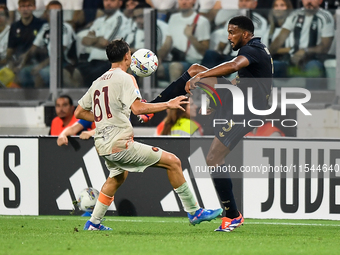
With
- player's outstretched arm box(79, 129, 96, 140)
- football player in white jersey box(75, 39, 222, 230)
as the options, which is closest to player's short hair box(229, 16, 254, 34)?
football player in white jersey box(75, 39, 222, 230)

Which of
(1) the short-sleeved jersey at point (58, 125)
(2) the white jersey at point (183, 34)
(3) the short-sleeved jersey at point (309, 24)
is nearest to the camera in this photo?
(1) the short-sleeved jersey at point (58, 125)

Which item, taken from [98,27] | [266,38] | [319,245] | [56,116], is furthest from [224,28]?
[319,245]

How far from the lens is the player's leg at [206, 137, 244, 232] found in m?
6.57

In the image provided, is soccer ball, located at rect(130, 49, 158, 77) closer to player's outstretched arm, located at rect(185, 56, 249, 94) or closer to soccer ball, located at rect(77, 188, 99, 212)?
player's outstretched arm, located at rect(185, 56, 249, 94)

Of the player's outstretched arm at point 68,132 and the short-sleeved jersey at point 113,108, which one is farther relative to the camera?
the player's outstretched arm at point 68,132

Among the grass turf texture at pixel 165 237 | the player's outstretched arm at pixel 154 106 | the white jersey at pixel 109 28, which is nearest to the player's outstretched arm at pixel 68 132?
the grass turf texture at pixel 165 237

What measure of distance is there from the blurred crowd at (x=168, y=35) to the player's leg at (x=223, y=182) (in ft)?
11.0

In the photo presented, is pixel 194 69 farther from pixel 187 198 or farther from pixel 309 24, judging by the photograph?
pixel 309 24

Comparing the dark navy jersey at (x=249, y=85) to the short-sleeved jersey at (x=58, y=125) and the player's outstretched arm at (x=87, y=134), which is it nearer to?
the player's outstretched arm at (x=87, y=134)

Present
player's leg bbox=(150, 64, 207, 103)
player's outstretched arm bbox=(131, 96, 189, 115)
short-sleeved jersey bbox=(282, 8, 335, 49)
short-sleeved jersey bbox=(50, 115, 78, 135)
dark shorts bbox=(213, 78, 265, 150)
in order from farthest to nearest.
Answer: short-sleeved jersey bbox=(282, 8, 335, 49), short-sleeved jersey bbox=(50, 115, 78, 135), player's leg bbox=(150, 64, 207, 103), dark shorts bbox=(213, 78, 265, 150), player's outstretched arm bbox=(131, 96, 189, 115)

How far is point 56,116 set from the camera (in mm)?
9953

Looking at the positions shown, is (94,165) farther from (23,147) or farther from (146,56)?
(146,56)

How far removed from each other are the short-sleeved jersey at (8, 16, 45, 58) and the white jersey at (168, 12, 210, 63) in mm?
2168

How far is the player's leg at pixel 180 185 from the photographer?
628 cm
